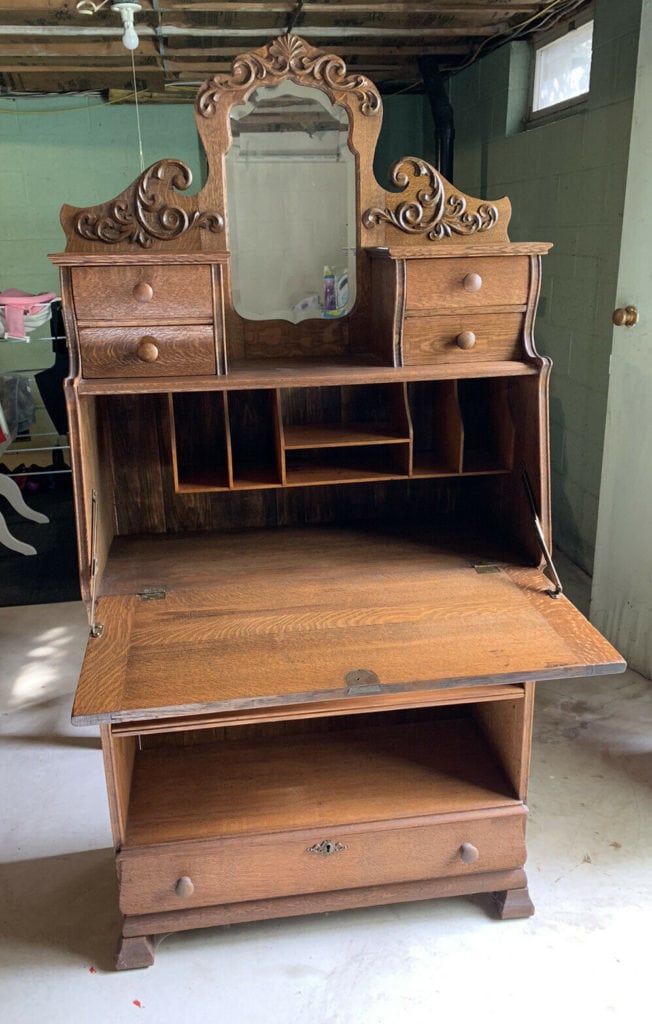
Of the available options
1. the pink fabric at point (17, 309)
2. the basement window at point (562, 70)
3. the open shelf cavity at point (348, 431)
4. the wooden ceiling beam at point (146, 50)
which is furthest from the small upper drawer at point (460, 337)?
the wooden ceiling beam at point (146, 50)

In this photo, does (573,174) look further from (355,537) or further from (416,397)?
(355,537)

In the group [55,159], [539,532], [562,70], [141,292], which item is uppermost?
[562,70]

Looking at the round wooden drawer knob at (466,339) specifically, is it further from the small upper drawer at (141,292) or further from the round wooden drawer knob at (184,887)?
the round wooden drawer knob at (184,887)

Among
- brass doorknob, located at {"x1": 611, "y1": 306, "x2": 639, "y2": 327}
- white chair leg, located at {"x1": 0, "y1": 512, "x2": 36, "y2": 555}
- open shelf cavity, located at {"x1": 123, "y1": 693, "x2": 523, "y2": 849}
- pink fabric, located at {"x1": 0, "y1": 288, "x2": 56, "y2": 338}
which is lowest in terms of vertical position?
white chair leg, located at {"x1": 0, "y1": 512, "x2": 36, "y2": 555}

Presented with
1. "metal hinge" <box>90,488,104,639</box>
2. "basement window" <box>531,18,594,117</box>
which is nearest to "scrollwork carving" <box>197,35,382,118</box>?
"metal hinge" <box>90,488,104,639</box>

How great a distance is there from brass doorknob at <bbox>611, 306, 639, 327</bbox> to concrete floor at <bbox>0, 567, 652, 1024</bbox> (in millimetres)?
1210

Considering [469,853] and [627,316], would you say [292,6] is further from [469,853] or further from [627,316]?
[469,853]

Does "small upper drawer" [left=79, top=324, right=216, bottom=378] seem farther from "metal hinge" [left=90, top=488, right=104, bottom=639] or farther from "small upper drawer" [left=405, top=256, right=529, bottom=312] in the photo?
"small upper drawer" [left=405, top=256, right=529, bottom=312]

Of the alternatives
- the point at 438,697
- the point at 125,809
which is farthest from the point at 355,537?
the point at 125,809

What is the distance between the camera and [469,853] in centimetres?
166

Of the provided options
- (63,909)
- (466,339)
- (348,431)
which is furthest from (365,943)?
(466,339)

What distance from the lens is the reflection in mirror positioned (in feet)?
5.52

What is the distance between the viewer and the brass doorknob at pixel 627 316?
2.35 metres

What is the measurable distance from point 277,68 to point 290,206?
0.26m
